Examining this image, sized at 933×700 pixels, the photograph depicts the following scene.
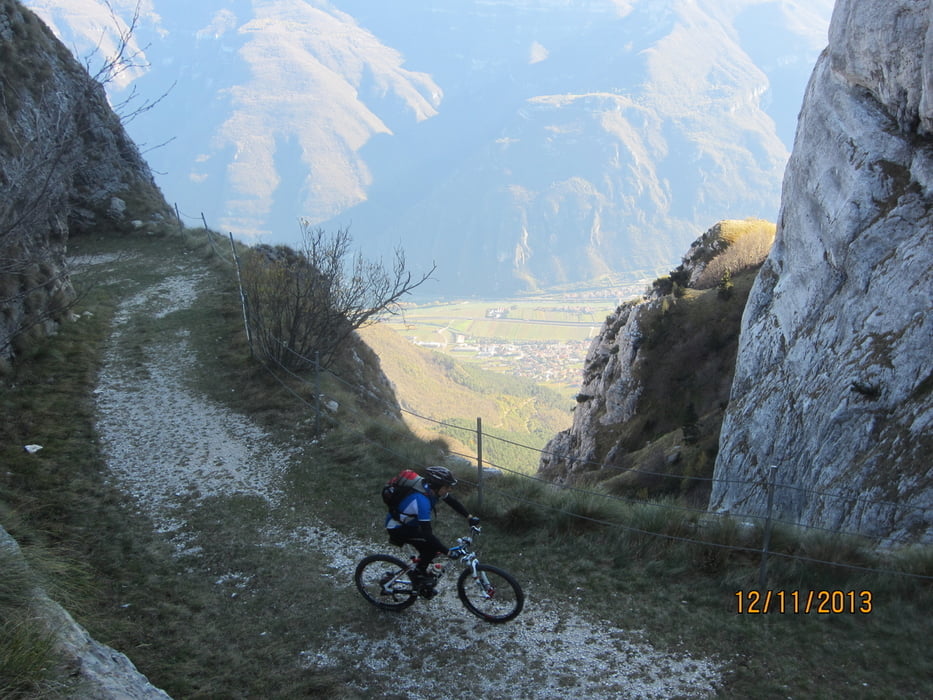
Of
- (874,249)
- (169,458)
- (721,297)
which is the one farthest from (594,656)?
(721,297)

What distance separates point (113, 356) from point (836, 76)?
1896 cm

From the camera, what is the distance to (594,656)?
6.38 m

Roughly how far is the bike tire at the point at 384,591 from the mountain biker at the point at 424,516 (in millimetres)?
314

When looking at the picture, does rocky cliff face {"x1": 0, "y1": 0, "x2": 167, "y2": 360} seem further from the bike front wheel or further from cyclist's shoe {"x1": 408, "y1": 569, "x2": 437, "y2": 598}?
the bike front wheel

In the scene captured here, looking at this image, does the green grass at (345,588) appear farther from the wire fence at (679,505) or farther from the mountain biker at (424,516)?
the mountain biker at (424,516)

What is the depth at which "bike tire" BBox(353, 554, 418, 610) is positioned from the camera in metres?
6.91

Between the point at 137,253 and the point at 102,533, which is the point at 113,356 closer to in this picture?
the point at 102,533

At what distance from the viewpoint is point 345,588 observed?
24.7 ft
